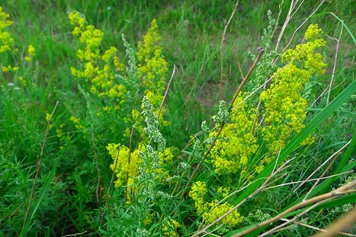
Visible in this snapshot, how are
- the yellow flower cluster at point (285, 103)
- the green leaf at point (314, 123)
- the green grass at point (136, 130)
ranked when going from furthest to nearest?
the green grass at point (136, 130)
the yellow flower cluster at point (285, 103)
the green leaf at point (314, 123)

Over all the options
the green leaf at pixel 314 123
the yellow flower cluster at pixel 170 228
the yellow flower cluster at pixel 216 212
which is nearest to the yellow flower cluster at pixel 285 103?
the green leaf at pixel 314 123

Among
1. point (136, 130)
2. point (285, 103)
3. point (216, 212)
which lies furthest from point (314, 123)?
point (136, 130)

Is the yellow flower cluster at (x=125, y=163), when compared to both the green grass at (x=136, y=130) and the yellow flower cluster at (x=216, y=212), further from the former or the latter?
the yellow flower cluster at (x=216, y=212)

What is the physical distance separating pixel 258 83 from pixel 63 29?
9.41 feet

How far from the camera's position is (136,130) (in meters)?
2.31

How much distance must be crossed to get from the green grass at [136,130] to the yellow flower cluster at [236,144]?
0.08 metres

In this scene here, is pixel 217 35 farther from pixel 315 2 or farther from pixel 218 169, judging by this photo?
pixel 218 169

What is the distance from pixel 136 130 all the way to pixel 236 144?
0.97 m

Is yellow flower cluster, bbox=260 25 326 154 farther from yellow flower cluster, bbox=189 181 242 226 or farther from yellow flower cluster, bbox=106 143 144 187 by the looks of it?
yellow flower cluster, bbox=106 143 144 187

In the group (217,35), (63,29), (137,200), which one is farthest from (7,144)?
(217,35)

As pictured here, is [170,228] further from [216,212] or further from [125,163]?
[125,163]

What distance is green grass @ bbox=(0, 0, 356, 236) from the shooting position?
Answer: 1.63 metres

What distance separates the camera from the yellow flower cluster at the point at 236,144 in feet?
4.90

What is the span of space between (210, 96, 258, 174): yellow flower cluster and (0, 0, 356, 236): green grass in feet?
0.25
